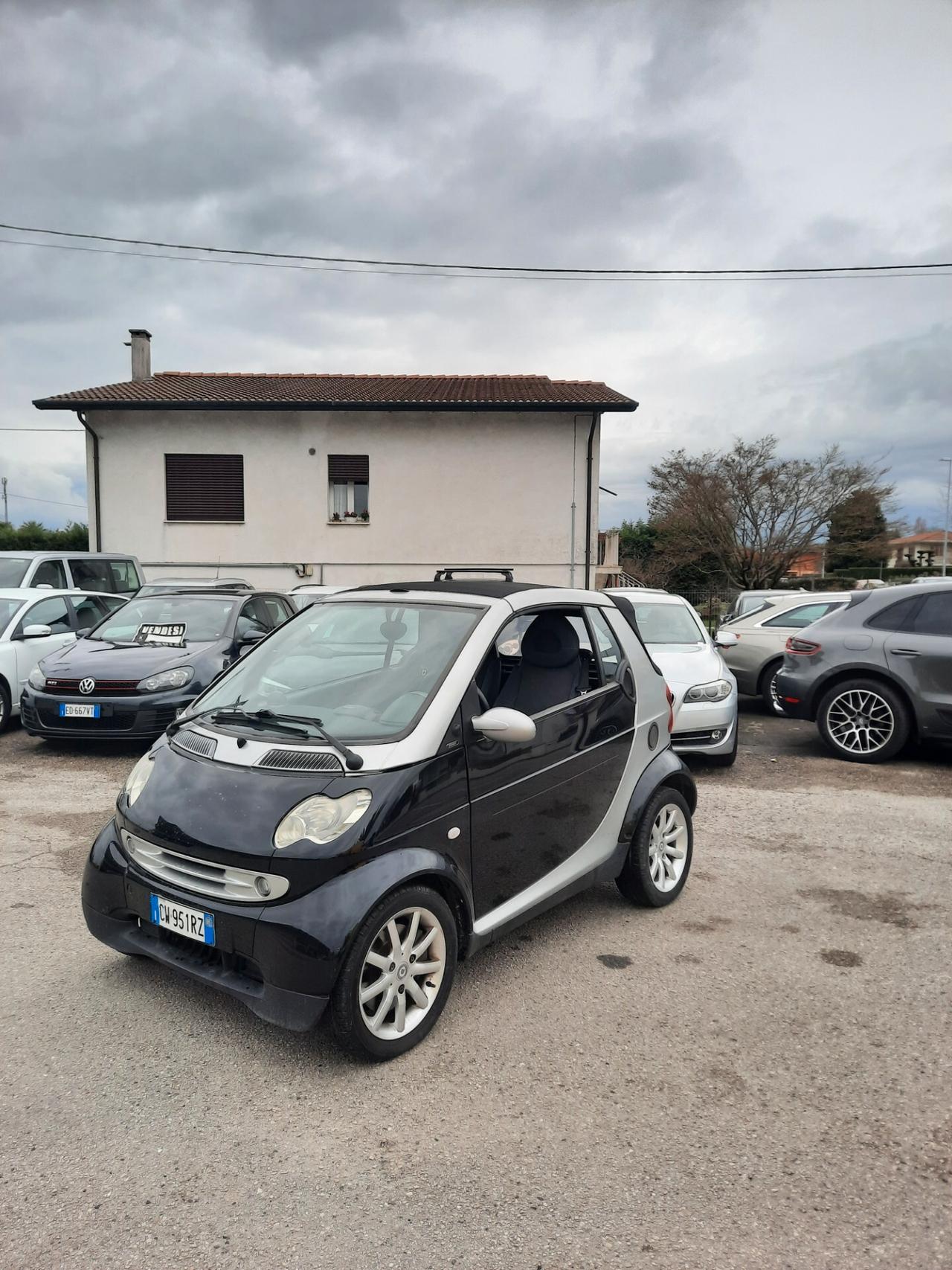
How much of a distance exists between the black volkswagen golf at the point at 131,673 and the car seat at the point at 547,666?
11.6 feet

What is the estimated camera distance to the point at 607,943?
12.5 ft

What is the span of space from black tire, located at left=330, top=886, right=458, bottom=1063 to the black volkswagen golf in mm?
4287

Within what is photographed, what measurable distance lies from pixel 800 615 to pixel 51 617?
9.09 meters

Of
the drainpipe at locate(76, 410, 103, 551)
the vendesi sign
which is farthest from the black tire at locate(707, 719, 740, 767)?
the drainpipe at locate(76, 410, 103, 551)

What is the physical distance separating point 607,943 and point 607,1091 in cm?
112

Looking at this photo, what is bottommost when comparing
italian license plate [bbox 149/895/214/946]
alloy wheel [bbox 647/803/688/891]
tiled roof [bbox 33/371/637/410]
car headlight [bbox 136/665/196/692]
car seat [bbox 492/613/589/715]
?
alloy wheel [bbox 647/803/688/891]

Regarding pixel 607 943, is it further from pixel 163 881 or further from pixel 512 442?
pixel 512 442

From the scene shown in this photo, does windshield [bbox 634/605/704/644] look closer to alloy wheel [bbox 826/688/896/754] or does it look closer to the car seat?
alloy wheel [bbox 826/688/896/754]

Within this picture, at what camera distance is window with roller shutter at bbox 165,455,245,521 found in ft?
66.0

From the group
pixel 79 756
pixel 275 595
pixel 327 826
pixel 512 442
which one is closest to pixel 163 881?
pixel 327 826

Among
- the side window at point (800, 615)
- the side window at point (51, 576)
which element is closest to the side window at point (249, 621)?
the side window at point (51, 576)

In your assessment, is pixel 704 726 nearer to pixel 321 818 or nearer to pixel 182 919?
Result: pixel 321 818

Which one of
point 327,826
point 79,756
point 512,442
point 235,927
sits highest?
point 512,442

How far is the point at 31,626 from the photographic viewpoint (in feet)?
29.2
